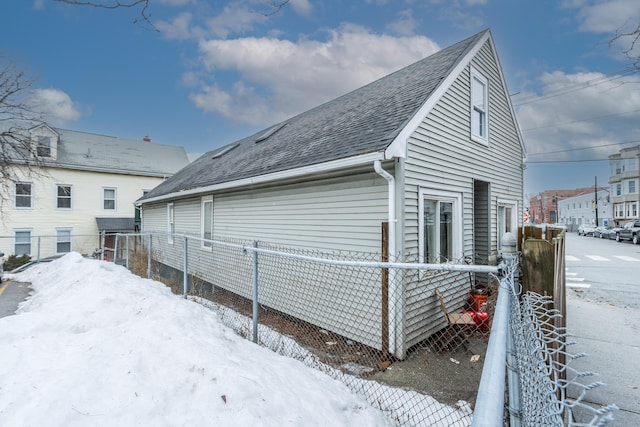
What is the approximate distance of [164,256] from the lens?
1232 cm

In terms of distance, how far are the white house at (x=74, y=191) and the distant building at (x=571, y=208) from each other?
5946 centimetres

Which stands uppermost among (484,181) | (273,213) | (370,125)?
(370,125)

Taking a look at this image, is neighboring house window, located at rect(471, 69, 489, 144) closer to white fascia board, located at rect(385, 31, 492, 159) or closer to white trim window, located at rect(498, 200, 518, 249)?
white fascia board, located at rect(385, 31, 492, 159)

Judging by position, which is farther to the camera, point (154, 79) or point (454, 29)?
point (154, 79)

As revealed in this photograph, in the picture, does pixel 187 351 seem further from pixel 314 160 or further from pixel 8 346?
pixel 314 160

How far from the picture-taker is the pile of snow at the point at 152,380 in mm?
2070

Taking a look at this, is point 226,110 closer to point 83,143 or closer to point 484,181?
point 83,143

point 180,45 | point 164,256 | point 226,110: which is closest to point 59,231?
point 164,256

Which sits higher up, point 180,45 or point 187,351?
point 180,45

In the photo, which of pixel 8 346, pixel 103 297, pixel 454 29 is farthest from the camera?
pixel 454 29

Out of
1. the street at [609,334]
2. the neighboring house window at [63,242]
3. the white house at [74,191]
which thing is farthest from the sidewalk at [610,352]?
the neighboring house window at [63,242]

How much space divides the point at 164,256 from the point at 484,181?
11.6 m

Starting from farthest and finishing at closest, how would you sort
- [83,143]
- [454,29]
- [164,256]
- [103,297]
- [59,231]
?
[83,143] < [59,231] < [164,256] < [454,29] < [103,297]

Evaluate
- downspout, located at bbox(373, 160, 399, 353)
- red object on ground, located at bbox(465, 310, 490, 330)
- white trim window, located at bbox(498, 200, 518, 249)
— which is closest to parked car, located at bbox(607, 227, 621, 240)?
white trim window, located at bbox(498, 200, 518, 249)
